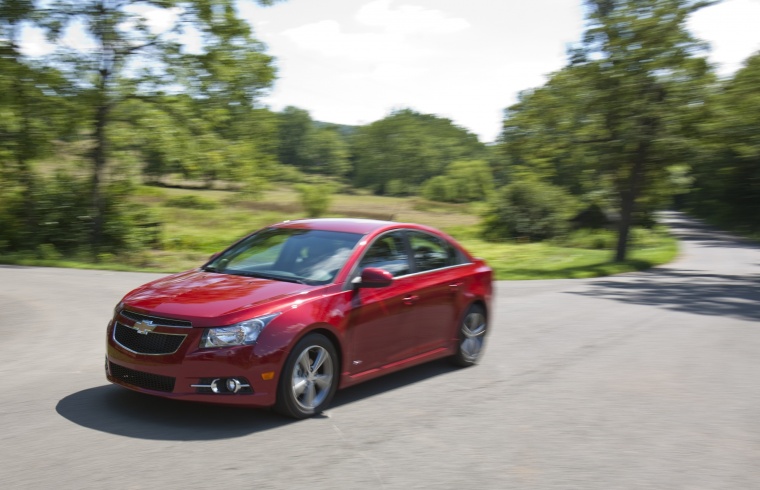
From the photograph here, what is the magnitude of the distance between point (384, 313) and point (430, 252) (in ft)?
4.31

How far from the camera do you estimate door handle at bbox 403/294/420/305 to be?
7.70m

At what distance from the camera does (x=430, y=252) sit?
849 centimetres

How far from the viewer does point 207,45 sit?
24828mm

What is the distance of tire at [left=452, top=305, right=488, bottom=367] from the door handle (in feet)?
3.39

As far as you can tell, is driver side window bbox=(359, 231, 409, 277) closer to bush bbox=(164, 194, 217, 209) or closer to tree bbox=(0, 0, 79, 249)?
tree bbox=(0, 0, 79, 249)

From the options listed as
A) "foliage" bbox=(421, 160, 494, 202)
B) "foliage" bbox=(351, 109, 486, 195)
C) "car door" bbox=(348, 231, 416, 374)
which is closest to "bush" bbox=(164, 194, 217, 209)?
"car door" bbox=(348, 231, 416, 374)

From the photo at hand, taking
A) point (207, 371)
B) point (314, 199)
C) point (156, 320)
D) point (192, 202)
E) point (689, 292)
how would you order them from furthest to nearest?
point (314, 199), point (192, 202), point (689, 292), point (156, 320), point (207, 371)

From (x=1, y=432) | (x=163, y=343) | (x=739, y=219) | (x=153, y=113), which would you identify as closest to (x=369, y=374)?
(x=163, y=343)

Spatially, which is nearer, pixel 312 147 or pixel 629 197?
pixel 629 197

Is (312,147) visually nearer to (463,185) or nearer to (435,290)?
(463,185)

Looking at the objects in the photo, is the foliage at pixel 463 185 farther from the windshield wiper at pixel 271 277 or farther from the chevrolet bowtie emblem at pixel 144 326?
the chevrolet bowtie emblem at pixel 144 326

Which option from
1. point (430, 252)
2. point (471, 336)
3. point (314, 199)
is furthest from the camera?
point (314, 199)

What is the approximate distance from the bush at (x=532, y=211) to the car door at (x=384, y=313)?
41.4m

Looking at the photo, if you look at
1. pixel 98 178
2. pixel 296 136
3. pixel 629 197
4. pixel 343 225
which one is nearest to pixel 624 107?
pixel 629 197
